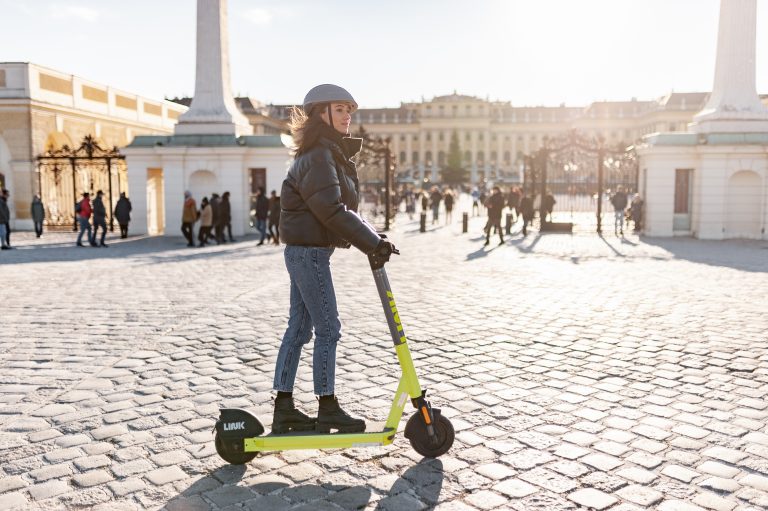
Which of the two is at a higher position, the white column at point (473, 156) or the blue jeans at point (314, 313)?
the white column at point (473, 156)

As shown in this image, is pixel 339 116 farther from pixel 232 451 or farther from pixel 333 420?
pixel 232 451

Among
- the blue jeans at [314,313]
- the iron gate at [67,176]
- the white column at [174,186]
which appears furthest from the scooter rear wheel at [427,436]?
the iron gate at [67,176]

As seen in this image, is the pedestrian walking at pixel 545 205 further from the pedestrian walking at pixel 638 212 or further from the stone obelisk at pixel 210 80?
the stone obelisk at pixel 210 80

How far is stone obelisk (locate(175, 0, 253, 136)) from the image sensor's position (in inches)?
833

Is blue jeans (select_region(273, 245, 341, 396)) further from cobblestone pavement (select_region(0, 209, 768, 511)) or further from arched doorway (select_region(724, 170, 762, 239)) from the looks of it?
arched doorway (select_region(724, 170, 762, 239))

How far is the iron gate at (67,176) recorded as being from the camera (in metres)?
24.0

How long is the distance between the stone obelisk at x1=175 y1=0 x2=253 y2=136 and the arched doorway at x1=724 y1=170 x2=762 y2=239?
601 inches

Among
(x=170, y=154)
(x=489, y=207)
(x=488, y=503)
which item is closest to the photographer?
(x=488, y=503)

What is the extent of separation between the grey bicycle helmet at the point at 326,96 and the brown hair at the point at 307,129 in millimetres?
34

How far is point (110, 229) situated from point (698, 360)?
72.1ft

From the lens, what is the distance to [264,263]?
1409cm

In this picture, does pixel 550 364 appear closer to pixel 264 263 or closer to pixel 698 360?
pixel 698 360

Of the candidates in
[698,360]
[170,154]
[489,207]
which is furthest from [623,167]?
[698,360]

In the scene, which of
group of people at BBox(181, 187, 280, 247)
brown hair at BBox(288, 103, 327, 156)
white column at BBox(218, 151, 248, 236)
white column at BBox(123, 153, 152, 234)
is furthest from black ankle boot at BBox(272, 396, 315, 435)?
white column at BBox(123, 153, 152, 234)
